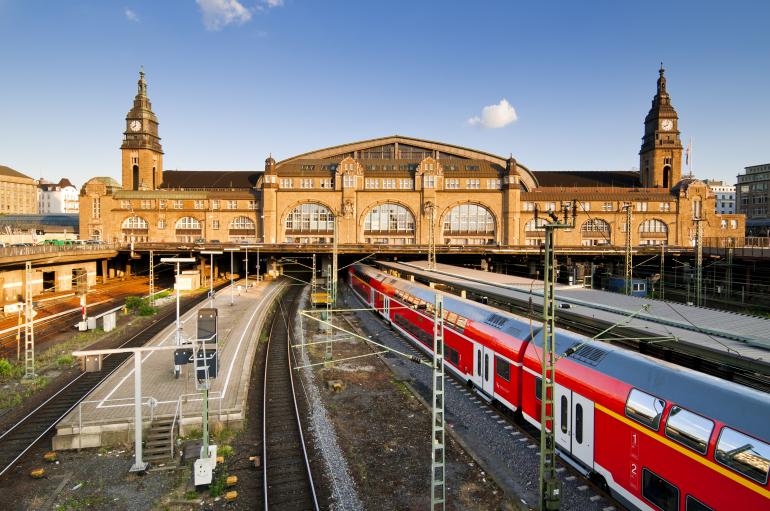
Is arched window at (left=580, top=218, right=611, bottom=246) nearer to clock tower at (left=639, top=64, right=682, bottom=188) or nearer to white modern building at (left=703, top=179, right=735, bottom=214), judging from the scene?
clock tower at (left=639, top=64, right=682, bottom=188)

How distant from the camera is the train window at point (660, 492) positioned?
10.3 metres

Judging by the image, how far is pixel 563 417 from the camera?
14.1 m

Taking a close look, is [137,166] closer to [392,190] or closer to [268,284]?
[268,284]

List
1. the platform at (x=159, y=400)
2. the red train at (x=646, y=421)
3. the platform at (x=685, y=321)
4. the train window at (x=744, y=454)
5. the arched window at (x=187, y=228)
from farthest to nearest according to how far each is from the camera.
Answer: the arched window at (x=187, y=228), the platform at (x=159, y=400), the platform at (x=685, y=321), the red train at (x=646, y=421), the train window at (x=744, y=454)

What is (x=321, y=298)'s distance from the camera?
46094 millimetres

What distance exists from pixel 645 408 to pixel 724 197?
678 feet

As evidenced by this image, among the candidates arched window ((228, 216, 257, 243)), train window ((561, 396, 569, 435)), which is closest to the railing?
arched window ((228, 216, 257, 243))

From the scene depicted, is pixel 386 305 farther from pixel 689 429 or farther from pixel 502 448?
pixel 689 429

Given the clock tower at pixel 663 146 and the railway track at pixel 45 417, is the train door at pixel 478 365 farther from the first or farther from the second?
the clock tower at pixel 663 146

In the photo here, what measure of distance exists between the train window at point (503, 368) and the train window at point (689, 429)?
23.0 feet

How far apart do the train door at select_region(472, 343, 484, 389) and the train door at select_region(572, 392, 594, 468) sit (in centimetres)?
611

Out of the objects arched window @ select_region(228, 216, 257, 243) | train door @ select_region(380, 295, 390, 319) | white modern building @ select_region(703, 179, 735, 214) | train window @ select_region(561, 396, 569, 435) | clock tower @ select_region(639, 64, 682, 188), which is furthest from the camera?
white modern building @ select_region(703, 179, 735, 214)

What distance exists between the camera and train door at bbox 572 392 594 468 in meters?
12.9

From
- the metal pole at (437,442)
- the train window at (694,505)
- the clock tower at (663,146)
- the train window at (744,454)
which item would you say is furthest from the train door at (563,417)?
the clock tower at (663,146)
